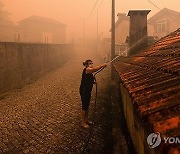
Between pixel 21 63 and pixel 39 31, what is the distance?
35.6m

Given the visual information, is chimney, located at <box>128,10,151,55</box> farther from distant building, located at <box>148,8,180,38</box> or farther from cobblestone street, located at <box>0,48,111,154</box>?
distant building, located at <box>148,8,180,38</box>

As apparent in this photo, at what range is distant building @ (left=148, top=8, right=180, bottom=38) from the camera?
35156 mm

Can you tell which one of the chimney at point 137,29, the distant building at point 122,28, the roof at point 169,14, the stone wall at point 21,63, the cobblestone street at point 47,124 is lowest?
the cobblestone street at point 47,124

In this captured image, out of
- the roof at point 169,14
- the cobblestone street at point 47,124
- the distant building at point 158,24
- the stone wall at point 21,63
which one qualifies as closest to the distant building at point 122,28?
the distant building at point 158,24

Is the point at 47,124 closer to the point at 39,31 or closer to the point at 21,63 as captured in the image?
the point at 21,63

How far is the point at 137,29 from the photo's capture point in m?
9.70

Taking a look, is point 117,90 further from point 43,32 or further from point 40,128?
point 43,32

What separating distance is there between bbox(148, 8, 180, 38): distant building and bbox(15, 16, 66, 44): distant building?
73.8 ft

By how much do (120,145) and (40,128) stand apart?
3.07 meters

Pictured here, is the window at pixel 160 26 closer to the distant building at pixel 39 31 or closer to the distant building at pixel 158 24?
the distant building at pixel 158 24

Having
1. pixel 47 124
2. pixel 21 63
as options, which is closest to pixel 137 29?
pixel 47 124

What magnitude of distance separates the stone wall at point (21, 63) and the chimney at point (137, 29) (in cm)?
731

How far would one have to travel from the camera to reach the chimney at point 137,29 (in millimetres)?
9492

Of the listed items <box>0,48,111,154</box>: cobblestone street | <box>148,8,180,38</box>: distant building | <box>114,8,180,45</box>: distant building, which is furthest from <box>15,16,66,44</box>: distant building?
<box>0,48,111,154</box>: cobblestone street
